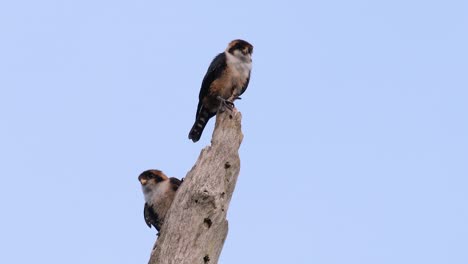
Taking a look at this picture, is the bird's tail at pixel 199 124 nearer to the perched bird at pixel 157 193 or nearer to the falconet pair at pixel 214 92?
the falconet pair at pixel 214 92

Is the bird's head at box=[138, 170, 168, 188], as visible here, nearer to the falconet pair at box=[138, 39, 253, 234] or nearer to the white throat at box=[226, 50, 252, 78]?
the falconet pair at box=[138, 39, 253, 234]

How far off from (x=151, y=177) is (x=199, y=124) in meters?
1.26

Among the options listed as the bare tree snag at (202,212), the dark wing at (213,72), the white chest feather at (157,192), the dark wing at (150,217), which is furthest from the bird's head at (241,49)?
the bare tree snag at (202,212)

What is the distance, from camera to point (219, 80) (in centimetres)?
1076

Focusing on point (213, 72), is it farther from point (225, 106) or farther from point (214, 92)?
point (225, 106)

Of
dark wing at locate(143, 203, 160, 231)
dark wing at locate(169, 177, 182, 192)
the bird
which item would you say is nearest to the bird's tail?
the bird

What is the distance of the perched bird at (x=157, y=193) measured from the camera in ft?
32.8

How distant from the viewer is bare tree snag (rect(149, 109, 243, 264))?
7527 millimetres

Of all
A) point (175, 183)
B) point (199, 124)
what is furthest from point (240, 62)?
point (175, 183)

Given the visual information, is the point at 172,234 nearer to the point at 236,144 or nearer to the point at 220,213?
the point at 220,213

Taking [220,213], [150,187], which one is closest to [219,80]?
[150,187]

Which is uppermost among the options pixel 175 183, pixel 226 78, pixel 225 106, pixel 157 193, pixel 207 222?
pixel 226 78

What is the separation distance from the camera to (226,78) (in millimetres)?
10742

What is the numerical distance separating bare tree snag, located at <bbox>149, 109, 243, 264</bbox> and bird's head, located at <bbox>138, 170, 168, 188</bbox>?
6.70 ft
